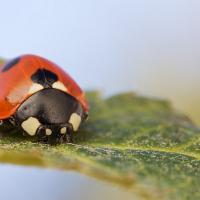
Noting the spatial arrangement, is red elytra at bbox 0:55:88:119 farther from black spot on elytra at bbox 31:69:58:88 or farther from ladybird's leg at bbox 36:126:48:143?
ladybird's leg at bbox 36:126:48:143

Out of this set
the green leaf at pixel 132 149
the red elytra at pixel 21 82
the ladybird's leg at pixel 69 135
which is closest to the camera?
the green leaf at pixel 132 149

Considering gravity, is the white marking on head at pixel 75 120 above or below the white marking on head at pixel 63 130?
above

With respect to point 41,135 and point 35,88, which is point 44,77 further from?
point 41,135

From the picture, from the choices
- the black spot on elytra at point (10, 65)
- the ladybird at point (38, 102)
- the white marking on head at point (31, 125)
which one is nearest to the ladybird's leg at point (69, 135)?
the ladybird at point (38, 102)

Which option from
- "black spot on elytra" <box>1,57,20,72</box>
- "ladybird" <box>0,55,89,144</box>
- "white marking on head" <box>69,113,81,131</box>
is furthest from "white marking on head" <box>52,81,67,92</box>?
"black spot on elytra" <box>1,57,20,72</box>

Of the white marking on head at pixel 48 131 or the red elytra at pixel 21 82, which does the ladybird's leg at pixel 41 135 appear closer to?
the white marking on head at pixel 48 131

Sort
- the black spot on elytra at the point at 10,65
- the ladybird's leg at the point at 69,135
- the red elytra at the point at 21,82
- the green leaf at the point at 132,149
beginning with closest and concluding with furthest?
the green leaf at the point at 132,149 → the ladybird's leg at the point at 69,135 → the red elytra at the point at 21,82 → the black spot on elytra at the point at 10,65

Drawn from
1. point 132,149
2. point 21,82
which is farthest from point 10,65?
point 132,149

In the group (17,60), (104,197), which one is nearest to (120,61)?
(104,197)
